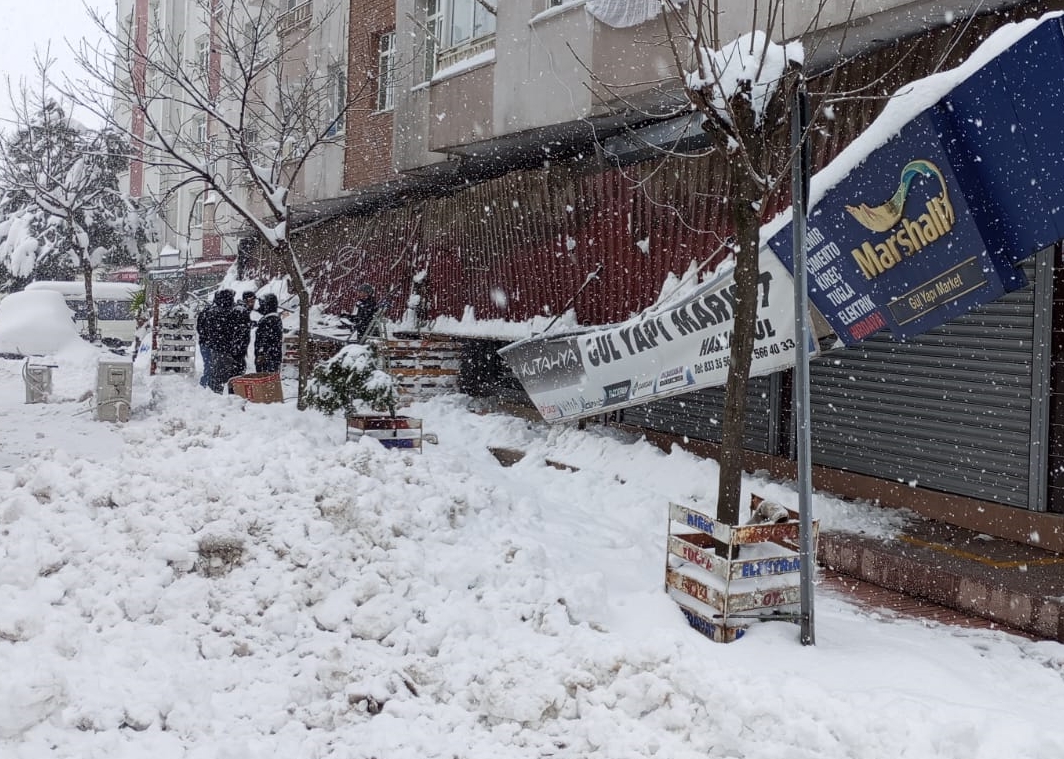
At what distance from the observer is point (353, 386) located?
903 cm

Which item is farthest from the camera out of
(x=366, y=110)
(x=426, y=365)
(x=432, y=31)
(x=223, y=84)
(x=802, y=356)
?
(x=223, y=84)

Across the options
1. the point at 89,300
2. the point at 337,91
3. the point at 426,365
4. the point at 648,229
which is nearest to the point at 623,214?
the point at 648,229

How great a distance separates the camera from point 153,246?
37.6m

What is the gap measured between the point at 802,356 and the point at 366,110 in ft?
47.4

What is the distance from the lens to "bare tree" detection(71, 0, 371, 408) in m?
11.9

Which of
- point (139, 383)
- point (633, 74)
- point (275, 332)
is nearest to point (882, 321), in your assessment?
point (633, 74)

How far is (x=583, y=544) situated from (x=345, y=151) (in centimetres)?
→ 1339

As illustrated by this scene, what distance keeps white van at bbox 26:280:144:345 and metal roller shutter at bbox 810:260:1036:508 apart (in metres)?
25.7

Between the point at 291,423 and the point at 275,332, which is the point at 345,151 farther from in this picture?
the point at 291,423

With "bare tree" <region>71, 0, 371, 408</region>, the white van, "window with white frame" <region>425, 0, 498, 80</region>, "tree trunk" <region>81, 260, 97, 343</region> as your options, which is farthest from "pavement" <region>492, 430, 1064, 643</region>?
the white van

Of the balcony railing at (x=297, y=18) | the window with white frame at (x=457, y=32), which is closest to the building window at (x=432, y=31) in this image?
the window with white frame at (x=457, y=32)

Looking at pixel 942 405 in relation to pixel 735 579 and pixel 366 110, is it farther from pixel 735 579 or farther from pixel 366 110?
pixel 366 110

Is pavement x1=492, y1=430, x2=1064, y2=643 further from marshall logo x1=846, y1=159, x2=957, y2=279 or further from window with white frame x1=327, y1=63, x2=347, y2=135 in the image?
window with white frame x1=327, y1=63, x2=347, y2=135

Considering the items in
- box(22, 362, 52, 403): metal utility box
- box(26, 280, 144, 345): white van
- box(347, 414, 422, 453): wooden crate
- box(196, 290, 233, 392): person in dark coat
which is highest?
box(26, 280, 144, 345): white van
